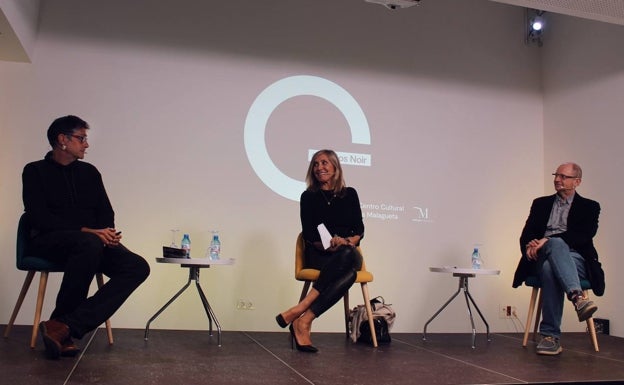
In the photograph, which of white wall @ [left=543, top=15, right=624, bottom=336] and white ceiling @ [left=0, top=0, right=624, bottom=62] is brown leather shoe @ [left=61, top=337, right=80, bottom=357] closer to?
white ceiling @ [left=0, top=0, right=624, bottom=62]

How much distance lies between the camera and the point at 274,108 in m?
4.37

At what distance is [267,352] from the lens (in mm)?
2955

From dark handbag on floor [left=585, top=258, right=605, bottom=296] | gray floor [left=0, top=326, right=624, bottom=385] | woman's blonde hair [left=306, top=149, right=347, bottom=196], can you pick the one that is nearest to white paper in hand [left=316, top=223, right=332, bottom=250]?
woman's blonde hair [left=306, top=149, right=347, bottom=196]

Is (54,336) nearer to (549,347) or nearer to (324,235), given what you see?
(324,235)

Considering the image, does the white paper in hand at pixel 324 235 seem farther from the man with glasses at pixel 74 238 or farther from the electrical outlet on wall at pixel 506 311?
the electrical outlet on wall at pixel 506 311

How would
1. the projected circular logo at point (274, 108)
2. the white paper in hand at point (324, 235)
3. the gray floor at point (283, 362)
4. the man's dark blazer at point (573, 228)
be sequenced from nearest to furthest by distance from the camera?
the gray floor at point (283, 362)
the white paper in hand at point (324, 235)
the man's dark blazer at point (573, 228)
the projected circular logo at point (274, 108)

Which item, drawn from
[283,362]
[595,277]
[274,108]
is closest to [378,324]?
[283,362]

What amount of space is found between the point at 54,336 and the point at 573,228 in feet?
9.76

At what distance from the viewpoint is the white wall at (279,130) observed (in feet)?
13.0

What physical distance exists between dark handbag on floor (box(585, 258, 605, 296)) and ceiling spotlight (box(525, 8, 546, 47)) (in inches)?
101

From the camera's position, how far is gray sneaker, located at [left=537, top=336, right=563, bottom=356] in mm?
3165

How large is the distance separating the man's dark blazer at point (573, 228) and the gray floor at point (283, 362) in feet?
1.75

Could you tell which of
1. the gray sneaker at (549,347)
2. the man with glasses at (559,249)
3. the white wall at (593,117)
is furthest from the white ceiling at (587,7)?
the gray sneaker at (549,347)

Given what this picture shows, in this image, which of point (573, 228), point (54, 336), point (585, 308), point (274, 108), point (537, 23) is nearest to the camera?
point (54, 336)
